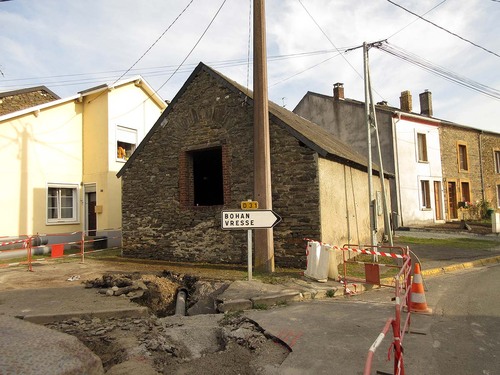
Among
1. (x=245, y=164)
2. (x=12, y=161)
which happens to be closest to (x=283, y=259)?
(x=245, y=164)

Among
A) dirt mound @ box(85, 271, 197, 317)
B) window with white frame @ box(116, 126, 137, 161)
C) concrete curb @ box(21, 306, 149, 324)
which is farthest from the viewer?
window with white frame @ box(116, 126, 137, 161)

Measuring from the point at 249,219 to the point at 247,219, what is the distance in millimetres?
47

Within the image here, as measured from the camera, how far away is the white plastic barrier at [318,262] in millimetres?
8688

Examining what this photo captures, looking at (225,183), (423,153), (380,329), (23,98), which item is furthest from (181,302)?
(423,153)

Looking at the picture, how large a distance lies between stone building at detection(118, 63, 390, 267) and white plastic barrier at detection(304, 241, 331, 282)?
44.1 inches

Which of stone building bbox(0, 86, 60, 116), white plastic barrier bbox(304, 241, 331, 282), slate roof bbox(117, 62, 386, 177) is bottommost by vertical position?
white plastic barrier bbox(304, 241, 331, 282)

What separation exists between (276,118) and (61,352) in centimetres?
801

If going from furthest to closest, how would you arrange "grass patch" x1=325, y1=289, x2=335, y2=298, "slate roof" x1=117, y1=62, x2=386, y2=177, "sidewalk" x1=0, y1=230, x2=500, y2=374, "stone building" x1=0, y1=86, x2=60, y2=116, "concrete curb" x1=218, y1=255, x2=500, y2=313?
"stone building" x1=0, y1=86, x2=60, y2=116 < "slate roof" x1=117, y1=62, x2=386, y2=177 < "grass patch" x1=325, y1=289, x2=335, y2=298 < "concrete curb" x1=218, y1=255, x2=500, y2=313 < "sidewalk" x1=0, y1=230, x2=500, y2=374

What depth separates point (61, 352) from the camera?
13.4 ft

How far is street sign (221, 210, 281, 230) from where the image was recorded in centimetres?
832

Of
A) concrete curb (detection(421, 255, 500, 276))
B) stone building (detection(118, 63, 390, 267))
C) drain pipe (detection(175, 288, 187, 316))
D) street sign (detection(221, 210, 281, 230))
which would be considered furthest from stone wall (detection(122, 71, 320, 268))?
concrete curb (detection(421, 255, 500, 276))

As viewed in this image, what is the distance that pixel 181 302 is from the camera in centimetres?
775

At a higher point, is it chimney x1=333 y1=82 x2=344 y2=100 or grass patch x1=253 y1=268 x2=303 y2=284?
chimney x1=333 y1=82 x2=344 y2=100

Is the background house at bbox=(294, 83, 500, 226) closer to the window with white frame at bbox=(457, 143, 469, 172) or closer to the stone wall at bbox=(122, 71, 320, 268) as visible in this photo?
the window with white frame at bbox=(457, 143, 469, 172)
